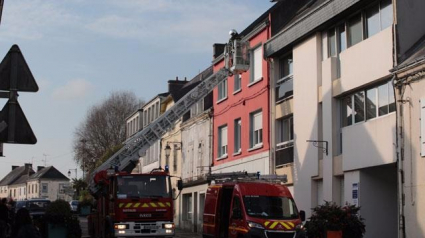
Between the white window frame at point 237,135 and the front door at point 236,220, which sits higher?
the white window frame at point 237,135

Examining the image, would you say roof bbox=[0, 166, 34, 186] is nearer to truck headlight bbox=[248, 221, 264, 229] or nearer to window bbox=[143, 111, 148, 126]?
window bbox=[143, 111, 148, 126]

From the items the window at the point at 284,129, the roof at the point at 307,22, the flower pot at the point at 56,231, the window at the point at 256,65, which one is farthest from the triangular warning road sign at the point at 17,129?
the window at the point at 256,65

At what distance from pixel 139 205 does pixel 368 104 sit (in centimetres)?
805

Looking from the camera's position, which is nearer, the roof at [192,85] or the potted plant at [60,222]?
the potted plant at [60,222]

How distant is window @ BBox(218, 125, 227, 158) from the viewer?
35.2 m

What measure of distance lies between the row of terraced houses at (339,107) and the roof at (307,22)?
0.04 meters

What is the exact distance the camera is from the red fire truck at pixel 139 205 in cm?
2188

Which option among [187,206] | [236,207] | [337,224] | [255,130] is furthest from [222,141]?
[337,224]

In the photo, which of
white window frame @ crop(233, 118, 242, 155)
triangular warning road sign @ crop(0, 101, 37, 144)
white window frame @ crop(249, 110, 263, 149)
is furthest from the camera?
white window frame @ crop(233, 118, 242, 155)

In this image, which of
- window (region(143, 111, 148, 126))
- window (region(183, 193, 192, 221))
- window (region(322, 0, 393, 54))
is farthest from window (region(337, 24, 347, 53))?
window (region(143, 111, 148, 126))

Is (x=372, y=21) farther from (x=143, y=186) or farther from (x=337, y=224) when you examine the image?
(x=143, y=186)

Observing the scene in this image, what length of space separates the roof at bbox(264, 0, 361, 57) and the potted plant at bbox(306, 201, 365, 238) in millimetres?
6674

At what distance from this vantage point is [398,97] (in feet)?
62.7

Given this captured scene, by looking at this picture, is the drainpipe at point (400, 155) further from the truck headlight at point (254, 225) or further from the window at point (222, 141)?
the window at point (222, 141)
